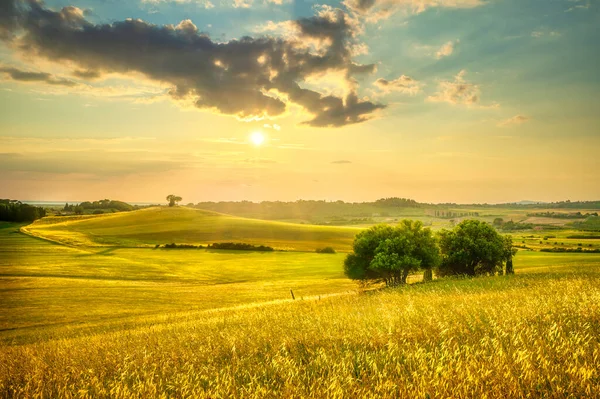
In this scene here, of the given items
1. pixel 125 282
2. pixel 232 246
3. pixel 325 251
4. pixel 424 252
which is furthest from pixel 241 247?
pixel 424 252

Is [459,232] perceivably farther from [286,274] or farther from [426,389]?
[426,389]

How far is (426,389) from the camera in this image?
444 cm

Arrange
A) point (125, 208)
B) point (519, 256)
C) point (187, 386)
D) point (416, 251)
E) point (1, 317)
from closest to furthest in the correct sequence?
point (187, 386), point (1, 317), point (416, 251), point (519, 256), point (125, 208)

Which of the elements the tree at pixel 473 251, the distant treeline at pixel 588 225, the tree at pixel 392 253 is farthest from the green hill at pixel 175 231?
the distant treeline at pixel 588 225

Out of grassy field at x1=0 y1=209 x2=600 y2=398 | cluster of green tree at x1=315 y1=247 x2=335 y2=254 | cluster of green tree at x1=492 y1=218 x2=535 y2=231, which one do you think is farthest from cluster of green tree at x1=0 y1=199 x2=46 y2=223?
cluster of green tree at x1=492 y1=218 x2=535 y2=231

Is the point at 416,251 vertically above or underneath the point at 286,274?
above

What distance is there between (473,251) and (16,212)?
118 meters

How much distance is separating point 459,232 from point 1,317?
5136 cm

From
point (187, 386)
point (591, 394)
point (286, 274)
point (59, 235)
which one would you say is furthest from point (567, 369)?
point (59, 235)

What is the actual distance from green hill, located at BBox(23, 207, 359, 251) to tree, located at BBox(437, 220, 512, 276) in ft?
183

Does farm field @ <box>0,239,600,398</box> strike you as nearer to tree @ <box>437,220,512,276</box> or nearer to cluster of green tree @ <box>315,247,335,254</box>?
tree @ <box>437,220,512,276</box>

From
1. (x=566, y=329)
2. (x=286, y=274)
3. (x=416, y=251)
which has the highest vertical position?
(x=566, y=329)

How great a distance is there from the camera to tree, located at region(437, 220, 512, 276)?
44.1 metres

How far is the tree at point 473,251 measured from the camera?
145 feet
